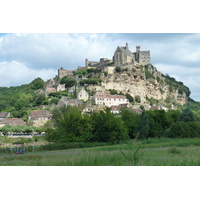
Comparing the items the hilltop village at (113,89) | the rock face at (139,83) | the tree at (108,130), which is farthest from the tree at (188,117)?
the rock face at (139,83)

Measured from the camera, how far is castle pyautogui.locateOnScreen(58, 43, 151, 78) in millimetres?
97250

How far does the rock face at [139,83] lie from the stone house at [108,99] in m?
6.77

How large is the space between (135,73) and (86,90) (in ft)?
65.9

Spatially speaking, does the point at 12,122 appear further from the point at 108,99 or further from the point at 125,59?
the point at 125,59

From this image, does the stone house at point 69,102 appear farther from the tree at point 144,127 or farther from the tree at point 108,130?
the tree at point 108,130

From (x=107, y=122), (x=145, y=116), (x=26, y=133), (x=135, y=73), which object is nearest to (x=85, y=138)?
(x=107, y=122)

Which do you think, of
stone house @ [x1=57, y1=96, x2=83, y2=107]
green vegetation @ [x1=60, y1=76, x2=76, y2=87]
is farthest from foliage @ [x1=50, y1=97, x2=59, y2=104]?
green vegetation @ [x1=60, y1=76, x2=76, y2=87]

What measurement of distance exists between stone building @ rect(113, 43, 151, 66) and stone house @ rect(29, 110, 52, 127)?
39.2m

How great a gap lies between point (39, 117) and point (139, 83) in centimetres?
4019

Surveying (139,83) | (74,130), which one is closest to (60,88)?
(139,83)

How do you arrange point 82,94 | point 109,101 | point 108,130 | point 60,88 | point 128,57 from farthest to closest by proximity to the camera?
point 128,57 → point 60,88 → point 82,94 → point 109,101 → point 108,130

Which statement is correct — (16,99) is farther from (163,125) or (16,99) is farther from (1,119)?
(163,125)

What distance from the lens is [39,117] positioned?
216 ft

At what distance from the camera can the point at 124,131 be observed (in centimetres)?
A: 3469
